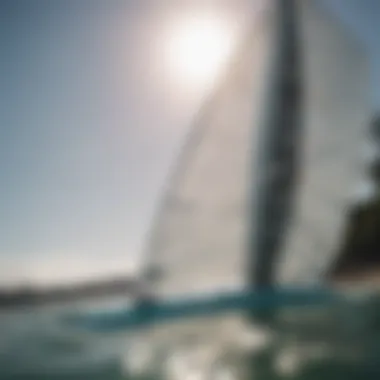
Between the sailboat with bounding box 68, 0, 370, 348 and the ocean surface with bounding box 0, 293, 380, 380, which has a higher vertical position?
the sailboat with bounding box 68, 0, 370, 348

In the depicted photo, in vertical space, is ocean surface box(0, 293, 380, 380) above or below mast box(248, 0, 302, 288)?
below

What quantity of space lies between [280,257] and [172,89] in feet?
1.30

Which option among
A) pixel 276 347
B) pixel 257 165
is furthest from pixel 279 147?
pixel 276 347

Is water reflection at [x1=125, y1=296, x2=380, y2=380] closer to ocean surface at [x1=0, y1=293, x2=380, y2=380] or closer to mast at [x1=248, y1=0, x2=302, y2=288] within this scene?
ocean surface at [x1=0, y1=293, x2=380, y2=380]

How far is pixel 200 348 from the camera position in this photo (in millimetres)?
1108

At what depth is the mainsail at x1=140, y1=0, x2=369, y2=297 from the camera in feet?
3.82

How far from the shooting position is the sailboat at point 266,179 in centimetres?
115

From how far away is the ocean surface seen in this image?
1.09m

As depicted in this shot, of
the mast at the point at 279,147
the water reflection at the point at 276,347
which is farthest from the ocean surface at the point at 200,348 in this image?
the mast at the point at 279,147

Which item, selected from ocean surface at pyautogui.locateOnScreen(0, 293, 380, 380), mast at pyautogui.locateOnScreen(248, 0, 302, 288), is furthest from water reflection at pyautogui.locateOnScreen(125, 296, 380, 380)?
mast at pyautogui.locateOnScreen(248, 0, 302, 288)

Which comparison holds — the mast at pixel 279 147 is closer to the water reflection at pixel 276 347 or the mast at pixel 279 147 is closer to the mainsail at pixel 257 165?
the mainsail at pixel 257 165

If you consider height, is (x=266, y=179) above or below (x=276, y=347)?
above

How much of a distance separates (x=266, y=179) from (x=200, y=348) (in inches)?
13.7

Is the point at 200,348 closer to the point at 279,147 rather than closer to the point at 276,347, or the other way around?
the point at 276,347
